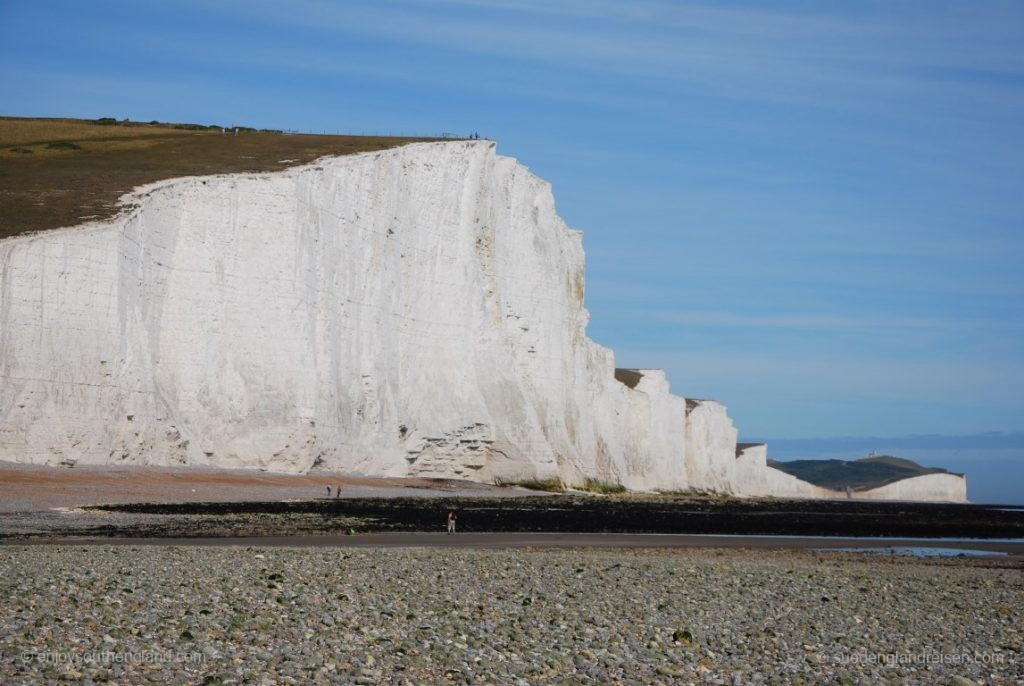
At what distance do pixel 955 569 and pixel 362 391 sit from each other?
2530cm

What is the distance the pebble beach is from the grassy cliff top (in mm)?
21829

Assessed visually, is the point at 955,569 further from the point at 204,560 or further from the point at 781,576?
the point at 204,560

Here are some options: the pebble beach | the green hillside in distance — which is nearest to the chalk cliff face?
the pebble beach

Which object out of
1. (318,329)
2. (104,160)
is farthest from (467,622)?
(104,160)

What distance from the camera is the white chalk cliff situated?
30734 millimetres

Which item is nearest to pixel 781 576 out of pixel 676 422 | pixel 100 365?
pixel 100 365

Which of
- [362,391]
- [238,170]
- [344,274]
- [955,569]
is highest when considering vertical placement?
[238,170]

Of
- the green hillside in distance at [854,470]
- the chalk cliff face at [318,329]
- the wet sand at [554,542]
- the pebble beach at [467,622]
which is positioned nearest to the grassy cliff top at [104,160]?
the chalk cliff face at [318,329]

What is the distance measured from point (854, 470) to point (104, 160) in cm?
10782

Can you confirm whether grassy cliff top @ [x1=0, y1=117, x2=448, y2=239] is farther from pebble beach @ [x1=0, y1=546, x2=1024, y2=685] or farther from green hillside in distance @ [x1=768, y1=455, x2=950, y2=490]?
green hillside in distance @ [x1=768, y1=455, x2=950, y2=490]

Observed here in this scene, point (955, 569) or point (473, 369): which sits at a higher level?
point (473, 369)

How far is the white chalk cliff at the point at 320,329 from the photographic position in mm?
30734

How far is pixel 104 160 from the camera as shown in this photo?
143 feet

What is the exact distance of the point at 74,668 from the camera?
6930 mm
